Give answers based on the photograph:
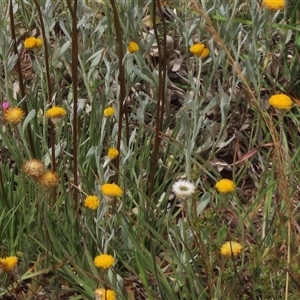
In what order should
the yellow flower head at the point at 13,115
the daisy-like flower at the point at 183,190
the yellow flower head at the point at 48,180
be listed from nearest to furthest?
the daisy-like flower at the point at 183,190 < the yellow flower head at the point at 48,180 < the yellow flower head at the point at 13,115

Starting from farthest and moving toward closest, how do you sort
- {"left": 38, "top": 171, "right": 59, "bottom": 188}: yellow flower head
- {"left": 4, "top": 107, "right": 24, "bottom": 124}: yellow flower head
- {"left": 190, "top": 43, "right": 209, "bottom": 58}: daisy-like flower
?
{"left": 190, "top": 43, "right": 209, "bottom": 58}: daisy-like flower → {"left": 4, "top": 107, "right": 24, "bottom": 124}: yellow flower head → {"left": 38, "top": 171, "right": 59, "bottom": 188}: yellow flower head

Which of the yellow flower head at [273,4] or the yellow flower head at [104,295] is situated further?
the yellow flower head at [273,4]

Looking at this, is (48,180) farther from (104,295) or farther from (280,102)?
(280,102)

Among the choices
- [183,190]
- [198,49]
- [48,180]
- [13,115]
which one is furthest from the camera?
[198,49]

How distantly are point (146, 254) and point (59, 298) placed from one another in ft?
0.81

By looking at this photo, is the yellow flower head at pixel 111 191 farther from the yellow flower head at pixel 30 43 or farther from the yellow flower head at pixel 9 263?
the yellow flower head at pixel 30 43

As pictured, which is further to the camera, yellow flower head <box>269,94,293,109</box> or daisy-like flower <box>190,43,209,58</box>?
daisy-like flower <box>190,43,209,58</box>

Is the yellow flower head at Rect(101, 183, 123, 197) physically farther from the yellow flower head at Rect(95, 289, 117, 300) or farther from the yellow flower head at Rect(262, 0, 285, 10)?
the yellow flower head at Rect(262, 0, 285, 10)

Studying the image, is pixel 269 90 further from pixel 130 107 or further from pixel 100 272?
pixel 100 272

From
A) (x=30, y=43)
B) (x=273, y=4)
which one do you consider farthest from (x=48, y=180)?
(x=273, y=4)

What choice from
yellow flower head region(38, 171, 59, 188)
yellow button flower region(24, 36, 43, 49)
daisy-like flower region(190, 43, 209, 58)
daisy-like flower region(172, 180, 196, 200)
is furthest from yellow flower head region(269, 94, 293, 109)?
yellow button flower region(24, 36, 43, 49)

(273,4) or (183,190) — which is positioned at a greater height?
(273,4)

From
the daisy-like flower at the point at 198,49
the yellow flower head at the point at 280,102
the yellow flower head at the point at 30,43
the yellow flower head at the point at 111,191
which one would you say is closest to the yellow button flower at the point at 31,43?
the yellow flower head at the point at 30,43

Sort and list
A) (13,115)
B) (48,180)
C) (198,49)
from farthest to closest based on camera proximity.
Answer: (198,49), (13,115), (48,180)
